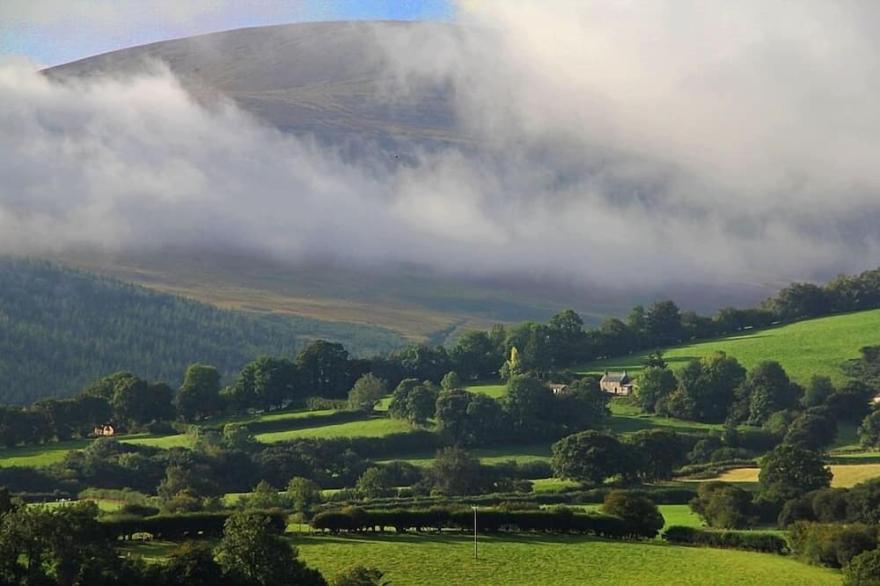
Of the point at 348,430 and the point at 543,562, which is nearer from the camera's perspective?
→ the point at 543,562

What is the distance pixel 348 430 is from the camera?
113m

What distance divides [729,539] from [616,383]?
2464 inches

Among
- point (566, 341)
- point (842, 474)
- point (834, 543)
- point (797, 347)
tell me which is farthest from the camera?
point (566, 341)

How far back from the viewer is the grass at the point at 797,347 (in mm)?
140250

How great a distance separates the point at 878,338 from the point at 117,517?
10149cm

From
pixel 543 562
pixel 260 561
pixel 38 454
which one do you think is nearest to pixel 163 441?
pixel 38 454

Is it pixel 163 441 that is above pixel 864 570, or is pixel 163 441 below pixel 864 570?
above

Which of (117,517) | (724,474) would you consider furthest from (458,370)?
(117,517)

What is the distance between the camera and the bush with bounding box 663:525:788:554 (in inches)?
2886

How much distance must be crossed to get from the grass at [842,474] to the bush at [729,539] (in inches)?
732

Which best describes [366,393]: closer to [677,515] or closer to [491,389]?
[491,389]

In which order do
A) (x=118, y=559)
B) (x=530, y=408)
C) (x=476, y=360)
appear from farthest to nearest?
(x=476, y=360)
(x=530, y=408)
(x=118, y=559)

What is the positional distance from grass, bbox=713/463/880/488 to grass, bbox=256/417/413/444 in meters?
25.7

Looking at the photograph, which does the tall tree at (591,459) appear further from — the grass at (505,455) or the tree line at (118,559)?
the tree line at (118,559)
